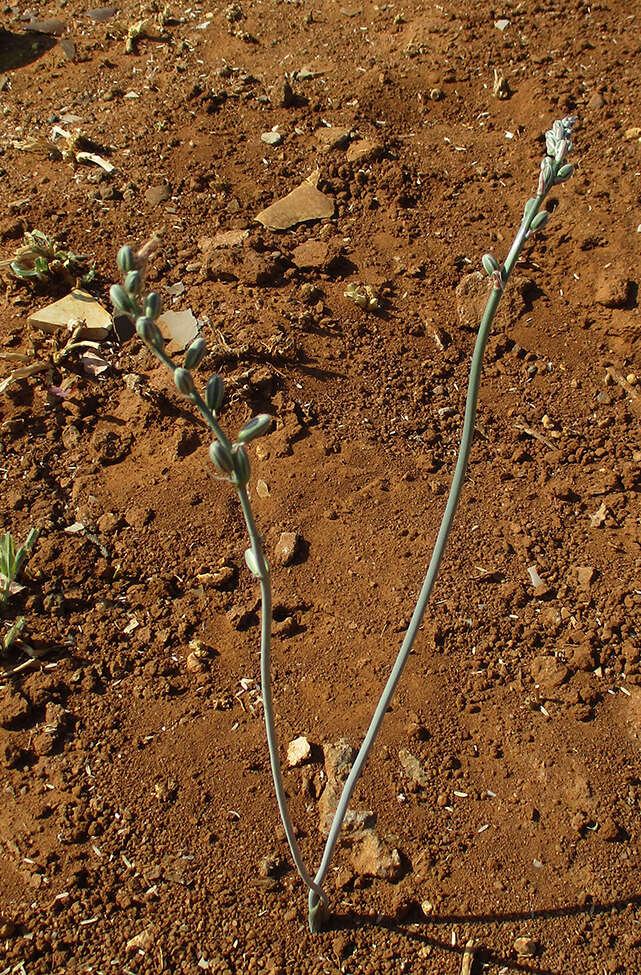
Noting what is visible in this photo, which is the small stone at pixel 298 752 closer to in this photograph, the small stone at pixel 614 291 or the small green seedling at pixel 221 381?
the small green seedling at pixel 221 381

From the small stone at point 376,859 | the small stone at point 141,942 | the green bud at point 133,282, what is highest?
the green bud at point 133,282

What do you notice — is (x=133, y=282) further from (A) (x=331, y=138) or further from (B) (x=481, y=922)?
(A) (x=331, y=138)

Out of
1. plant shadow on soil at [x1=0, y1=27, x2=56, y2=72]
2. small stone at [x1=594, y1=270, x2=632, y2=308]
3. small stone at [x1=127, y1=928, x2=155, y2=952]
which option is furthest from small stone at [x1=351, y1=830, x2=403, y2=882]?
plant shadow on soil at [x1=0, y1=27, x2=56, y2=72]

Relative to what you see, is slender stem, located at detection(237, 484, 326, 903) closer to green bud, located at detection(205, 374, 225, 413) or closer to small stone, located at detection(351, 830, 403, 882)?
green bud, located at detection(205, 374, 225, 413)

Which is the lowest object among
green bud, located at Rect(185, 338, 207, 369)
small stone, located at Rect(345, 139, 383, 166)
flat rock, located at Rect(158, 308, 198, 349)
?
small stone, located at Rect(345, 139, 383, 166)

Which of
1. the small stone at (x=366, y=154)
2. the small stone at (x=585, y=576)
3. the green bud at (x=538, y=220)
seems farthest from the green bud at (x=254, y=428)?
the small stone at (x=366, y=154)

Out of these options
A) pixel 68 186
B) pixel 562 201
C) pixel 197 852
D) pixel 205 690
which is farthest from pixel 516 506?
pixel 68 186

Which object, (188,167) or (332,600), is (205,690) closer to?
(332,600)
